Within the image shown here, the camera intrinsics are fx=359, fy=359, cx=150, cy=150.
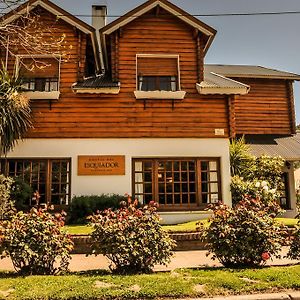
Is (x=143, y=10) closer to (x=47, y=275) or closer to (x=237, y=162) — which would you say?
(x=237, y=162)

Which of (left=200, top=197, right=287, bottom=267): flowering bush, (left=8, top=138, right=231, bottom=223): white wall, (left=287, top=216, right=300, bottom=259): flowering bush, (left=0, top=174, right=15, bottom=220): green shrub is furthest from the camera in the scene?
(left=8, top=138, right=231, bottom=223): white wall

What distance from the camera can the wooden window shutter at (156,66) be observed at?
536 inches

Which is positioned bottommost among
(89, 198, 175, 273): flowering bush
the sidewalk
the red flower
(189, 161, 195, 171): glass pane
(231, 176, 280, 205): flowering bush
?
the sidewalk

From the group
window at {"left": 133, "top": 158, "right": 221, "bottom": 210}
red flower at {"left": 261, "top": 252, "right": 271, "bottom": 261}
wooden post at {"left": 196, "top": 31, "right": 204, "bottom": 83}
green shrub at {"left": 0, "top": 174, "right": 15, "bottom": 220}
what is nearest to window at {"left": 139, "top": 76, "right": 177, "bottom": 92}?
wooden post at {"left": 196, "top": 31, "right": 204, "bottom": 83}

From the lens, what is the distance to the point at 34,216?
641cm

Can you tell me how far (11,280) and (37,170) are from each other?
7.47 m

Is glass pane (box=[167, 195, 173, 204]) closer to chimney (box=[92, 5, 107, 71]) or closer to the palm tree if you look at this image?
the palm tree

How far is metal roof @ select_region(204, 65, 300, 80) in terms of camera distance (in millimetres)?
18531

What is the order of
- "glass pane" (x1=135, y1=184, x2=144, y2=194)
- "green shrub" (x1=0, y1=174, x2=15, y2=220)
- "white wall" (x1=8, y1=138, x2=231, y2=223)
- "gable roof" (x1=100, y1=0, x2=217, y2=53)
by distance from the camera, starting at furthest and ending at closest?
"gable roof" (x1=100, y1=0, x2=217, y2=53) → "glass pane" (x1=135, y1=184, x2=144, y2=194) → "white wall" (x1=8, y1=138, x2=231, y2=223) → "green shrub" (x1=0, y1=174, x2=15, y2=220)

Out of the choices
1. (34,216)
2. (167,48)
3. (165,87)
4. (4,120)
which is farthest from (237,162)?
(34,216)

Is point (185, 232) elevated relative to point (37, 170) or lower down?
lower down

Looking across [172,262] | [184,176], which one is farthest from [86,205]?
[172,262]

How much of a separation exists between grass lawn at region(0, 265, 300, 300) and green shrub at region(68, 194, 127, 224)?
558 centimetres

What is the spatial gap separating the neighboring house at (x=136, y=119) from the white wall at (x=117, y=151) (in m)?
0.04
